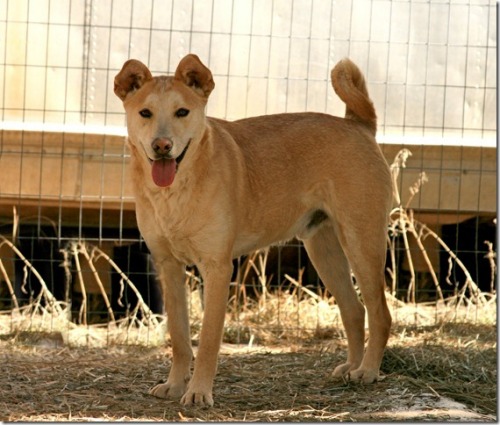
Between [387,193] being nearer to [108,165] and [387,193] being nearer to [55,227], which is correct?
[108,165]

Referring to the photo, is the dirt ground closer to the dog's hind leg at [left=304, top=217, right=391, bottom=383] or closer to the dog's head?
the dog's hind leg at [left=304, top=217, right=391, bottom=383]

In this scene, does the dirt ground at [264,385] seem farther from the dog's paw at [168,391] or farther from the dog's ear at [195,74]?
the dog's ear at [195,74]

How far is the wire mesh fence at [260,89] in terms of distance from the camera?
7.66 m

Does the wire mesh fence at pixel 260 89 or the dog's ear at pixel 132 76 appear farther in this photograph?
the wire mesh fence at pixel 260 89

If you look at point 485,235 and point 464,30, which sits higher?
point 464,30

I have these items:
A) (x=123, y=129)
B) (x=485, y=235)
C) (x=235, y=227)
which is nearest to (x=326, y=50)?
(x=123, y=129)

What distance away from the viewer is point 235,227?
17.0 ft

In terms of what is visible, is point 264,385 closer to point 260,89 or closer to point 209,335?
point 209,335

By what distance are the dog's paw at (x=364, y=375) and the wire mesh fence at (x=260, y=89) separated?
1.97m

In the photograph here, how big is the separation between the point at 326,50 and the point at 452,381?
3.01m

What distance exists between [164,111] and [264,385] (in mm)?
1521

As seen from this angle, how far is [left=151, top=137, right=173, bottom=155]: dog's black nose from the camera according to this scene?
481cm

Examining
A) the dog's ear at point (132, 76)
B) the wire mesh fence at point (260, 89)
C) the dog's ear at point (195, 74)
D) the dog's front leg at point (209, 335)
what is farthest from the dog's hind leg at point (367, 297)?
the wire mesh fence at point (260, 89)

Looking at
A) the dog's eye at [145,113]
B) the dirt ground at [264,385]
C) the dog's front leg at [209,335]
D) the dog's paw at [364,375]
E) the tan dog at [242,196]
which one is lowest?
the dirt ground at [264,385]
